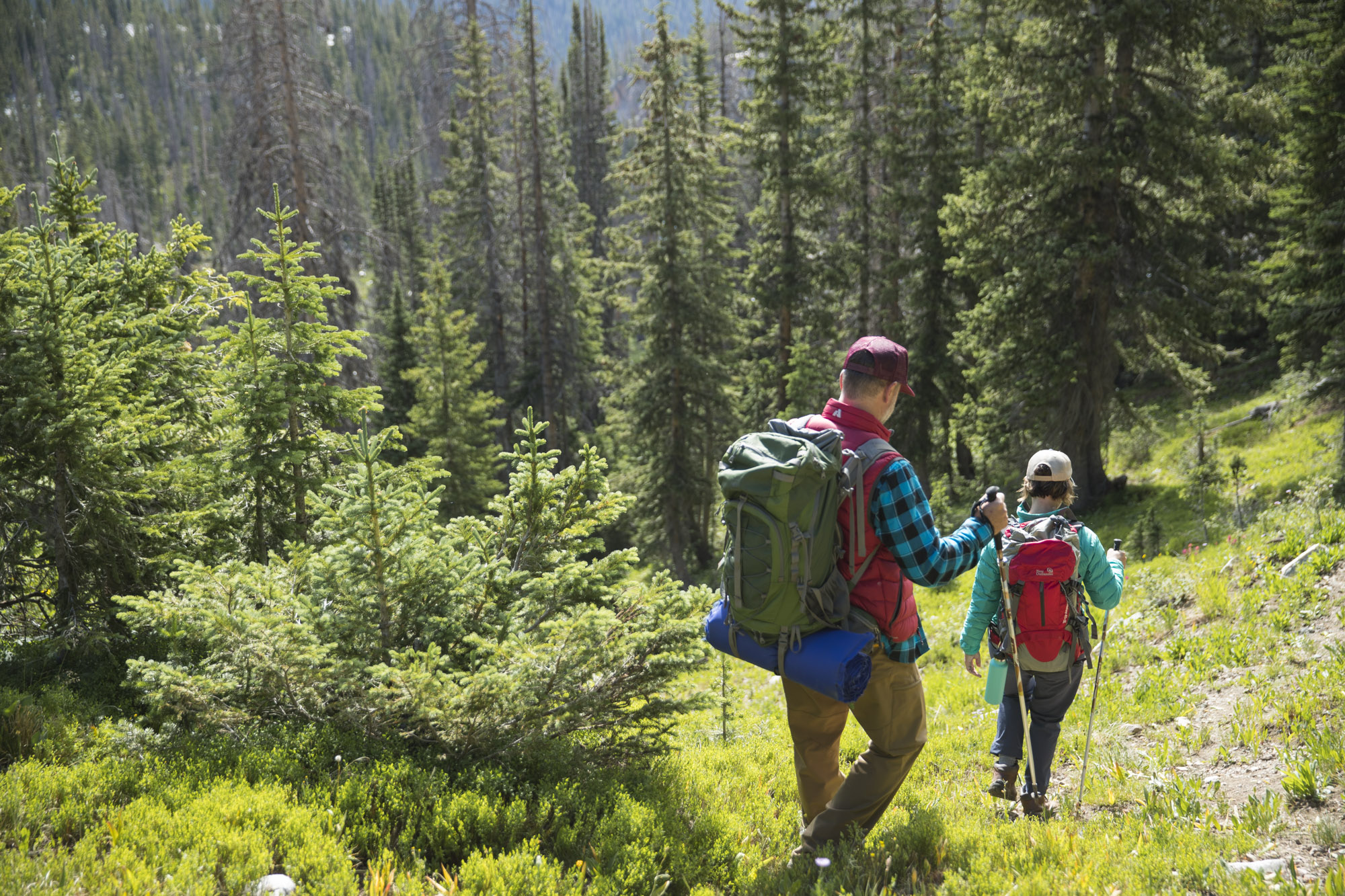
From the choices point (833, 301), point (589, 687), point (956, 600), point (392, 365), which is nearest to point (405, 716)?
point (589, 687)

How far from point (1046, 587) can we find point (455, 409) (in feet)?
77.0

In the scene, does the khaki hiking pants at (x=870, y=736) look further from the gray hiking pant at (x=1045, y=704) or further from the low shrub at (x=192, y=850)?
the low shrub at (x=192, y=850)

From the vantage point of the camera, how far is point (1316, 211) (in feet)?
39.1

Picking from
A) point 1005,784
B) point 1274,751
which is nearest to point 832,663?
point 1005,784

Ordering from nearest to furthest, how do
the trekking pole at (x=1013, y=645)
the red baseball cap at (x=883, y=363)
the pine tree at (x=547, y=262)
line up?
the red baseball cap at (x=883, y=363)
the trekking pole at (x=1013, y=645)
the pine tree at (x=547, y=262)

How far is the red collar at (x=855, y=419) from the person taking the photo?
3.56m

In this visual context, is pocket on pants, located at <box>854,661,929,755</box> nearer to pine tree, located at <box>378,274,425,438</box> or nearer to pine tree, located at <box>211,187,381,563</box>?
pine tree, located at <box>211,187,381,563</box>

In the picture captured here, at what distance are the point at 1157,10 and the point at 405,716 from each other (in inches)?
594

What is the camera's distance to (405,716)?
4.64 metres

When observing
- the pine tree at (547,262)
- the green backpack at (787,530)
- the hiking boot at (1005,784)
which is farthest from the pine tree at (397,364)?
the green backpack at (787,530)

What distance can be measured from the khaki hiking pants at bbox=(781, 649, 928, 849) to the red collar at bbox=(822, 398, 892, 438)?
107 cm

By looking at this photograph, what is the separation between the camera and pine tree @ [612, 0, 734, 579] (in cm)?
2116

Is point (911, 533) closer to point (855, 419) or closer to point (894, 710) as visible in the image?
point (855, 419)

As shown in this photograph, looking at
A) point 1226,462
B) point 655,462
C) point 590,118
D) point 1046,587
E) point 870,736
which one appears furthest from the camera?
point 590,118
